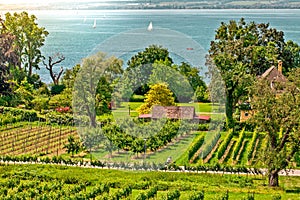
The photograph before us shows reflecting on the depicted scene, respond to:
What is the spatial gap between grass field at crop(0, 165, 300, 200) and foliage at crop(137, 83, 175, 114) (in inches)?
358

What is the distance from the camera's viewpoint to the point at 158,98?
34.3m

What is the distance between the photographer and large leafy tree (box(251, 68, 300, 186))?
23.3 m

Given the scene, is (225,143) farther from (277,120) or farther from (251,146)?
(277,120)

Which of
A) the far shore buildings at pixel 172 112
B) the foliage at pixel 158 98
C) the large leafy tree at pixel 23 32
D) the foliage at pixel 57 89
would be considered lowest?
the far shore buildings at pixel 172 112

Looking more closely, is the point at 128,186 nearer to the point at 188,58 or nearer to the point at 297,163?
the point at 297,163

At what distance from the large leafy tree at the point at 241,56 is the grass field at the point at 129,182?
32.5ft

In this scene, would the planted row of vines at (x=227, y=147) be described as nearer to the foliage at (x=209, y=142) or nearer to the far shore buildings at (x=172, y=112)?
the foliage at (x=209, y=142)

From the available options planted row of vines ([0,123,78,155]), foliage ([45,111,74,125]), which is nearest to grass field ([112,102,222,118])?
foliage ([45,111,74,125])

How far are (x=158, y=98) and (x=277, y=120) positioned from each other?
11601mm

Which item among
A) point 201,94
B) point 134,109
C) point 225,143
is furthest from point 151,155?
point 201,94

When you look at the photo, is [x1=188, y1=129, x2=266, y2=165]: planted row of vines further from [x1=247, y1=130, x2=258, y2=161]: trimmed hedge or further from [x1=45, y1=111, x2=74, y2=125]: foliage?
[x1=45, y1=111, x2=74, y2=125]: foliage

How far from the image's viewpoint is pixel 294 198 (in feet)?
72.4

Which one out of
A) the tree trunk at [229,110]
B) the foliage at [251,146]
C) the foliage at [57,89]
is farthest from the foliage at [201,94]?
the foliage at [57,89]

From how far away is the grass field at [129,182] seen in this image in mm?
22125
